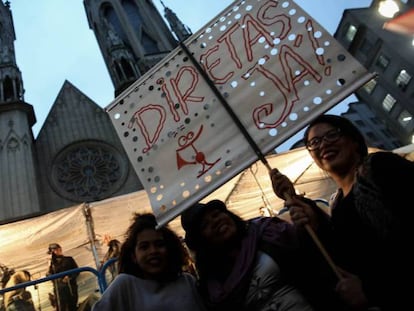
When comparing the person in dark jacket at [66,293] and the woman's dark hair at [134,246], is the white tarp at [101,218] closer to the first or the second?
the person in dark jacket at [66,293]

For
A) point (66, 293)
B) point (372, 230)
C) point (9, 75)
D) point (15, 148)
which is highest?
point (9, 75)

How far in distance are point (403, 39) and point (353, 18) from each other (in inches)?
142

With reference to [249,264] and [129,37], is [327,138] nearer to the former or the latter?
[249,264]

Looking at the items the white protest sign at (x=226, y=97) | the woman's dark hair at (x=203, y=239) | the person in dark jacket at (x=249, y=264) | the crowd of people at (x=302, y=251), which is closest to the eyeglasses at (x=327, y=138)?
the crowd of people at (x=302, y=251)

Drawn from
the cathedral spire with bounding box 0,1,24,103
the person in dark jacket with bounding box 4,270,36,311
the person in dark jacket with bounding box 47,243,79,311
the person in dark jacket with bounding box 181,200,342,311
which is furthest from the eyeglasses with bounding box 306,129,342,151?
the cathedral spire with bounding box 0,1,24,103

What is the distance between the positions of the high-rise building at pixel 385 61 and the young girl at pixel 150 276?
65.6ft

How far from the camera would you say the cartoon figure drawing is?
1.85 metres

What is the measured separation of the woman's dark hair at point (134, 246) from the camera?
1889 millimetres

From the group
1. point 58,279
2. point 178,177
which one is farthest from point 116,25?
point 178,177

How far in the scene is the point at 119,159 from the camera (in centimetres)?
1362

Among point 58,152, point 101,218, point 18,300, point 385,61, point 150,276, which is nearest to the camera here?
point 150,276

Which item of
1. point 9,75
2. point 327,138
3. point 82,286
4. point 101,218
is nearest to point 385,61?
point 9,75

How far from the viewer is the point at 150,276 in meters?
1.81

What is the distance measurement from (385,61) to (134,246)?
23243 millimetres
